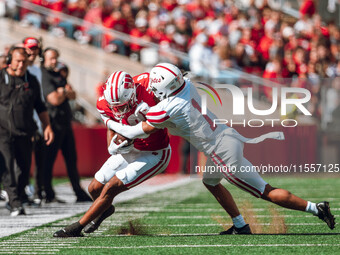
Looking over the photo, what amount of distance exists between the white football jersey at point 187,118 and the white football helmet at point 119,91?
9.1 inches

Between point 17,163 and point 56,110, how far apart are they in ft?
4.75

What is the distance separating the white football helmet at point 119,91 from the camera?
6.73 m

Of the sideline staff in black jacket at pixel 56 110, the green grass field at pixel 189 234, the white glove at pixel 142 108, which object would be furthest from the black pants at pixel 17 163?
the white glove at pixel 142 108

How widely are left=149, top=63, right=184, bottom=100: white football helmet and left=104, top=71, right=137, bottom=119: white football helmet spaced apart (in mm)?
185

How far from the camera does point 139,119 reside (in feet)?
23.3

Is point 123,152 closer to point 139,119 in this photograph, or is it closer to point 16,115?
point 139,119

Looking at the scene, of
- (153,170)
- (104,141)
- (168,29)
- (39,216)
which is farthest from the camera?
(168,29)

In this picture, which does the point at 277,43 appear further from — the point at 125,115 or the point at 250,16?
the point at 125,115

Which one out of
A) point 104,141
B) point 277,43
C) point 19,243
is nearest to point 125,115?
point 19,243

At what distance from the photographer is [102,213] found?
7.27 m

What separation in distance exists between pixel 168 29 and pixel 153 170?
457 inches

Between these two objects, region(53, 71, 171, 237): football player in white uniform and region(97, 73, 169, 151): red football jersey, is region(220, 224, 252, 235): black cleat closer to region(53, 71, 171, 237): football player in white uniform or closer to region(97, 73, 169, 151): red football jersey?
region(53, 71, 171, 237): football player in white uniform

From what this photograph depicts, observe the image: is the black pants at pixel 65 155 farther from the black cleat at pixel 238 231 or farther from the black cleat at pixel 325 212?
the black cleat at pixel 325 212

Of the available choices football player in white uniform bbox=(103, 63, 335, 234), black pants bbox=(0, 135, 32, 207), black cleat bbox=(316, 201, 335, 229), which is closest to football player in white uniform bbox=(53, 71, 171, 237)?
football player in white uniform bbox=(103, 63, 335, 234)
